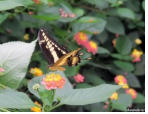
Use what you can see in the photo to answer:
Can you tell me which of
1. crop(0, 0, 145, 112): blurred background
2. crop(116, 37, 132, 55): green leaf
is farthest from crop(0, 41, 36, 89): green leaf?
crop(116, 37, 132, 55): green leaf

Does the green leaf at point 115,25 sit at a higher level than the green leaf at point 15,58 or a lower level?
lower

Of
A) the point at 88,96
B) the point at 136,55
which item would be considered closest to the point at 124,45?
the point at 136,55

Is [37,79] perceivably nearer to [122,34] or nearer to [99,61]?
[99,61]

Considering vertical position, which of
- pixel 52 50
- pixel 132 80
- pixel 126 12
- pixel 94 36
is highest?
pixel 52 50

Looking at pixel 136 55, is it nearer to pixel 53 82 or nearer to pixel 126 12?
pixel 126 12

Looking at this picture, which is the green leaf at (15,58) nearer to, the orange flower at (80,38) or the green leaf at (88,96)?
the green leaf at (88,96)

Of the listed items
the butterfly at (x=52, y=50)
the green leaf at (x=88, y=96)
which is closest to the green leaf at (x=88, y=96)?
the green leaf at (x=88, y=96)

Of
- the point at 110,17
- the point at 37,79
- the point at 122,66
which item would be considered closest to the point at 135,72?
the point at 122,66

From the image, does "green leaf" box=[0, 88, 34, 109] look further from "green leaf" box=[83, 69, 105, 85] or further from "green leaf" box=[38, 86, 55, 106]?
"green leaf" box=[83, 69, 105, 85]
